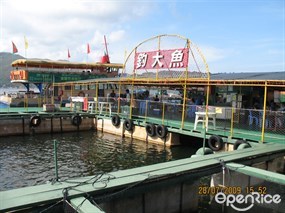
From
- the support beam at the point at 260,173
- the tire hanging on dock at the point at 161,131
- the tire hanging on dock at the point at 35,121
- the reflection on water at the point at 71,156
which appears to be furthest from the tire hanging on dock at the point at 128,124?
the support beam at the point at 260,173

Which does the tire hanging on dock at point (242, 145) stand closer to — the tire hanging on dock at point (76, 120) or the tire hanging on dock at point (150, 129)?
the tire hanging on dock at point (150, 129)

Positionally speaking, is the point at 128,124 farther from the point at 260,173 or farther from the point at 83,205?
the point at 83,205

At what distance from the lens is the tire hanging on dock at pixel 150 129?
18.7 m

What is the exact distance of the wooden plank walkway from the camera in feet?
18.7

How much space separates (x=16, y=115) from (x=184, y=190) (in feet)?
58.9

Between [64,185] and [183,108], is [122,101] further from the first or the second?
[64,185]

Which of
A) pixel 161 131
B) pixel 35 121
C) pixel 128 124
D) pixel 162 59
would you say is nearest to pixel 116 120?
pixel 128 124

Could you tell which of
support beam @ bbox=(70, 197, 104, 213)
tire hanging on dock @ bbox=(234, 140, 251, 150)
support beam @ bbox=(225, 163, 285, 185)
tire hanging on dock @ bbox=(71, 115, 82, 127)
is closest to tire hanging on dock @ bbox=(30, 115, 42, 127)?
tire hanging on dock @ bbox=(71, 115, 82, 127)

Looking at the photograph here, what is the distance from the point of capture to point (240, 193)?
8562 millimetres

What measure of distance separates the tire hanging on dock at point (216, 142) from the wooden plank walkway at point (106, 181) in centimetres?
499

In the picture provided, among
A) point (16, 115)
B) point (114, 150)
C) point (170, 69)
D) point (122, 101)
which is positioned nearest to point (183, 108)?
point (170, 69)

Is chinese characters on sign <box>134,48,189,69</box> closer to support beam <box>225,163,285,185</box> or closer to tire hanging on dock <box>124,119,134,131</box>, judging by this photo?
tire hanging on dock <box>124,119,134,131</box>

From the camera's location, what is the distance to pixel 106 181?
6770 mm

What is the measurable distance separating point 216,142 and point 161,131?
4.06 meters
